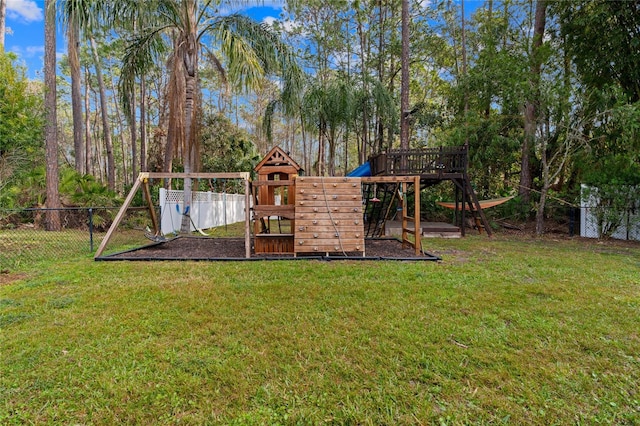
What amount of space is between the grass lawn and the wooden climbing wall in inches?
60.7

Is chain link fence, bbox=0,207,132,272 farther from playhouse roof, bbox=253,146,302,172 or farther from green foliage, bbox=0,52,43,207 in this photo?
playhouse roof, bbox=253,146,302,172

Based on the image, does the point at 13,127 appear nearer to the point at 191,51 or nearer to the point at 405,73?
the point at 191,51

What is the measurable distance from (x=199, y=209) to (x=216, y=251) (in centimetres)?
468

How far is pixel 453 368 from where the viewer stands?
2107 mm

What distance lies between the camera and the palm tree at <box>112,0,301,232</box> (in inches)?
292

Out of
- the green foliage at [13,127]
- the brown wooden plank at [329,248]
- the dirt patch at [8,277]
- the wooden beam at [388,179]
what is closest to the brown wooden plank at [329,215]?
the brown wooden plank at [329,248]

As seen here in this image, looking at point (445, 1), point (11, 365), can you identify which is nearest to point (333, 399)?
point (11, 365)

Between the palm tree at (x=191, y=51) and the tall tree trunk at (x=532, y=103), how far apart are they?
6.44 m

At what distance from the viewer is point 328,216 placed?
6.03 meters

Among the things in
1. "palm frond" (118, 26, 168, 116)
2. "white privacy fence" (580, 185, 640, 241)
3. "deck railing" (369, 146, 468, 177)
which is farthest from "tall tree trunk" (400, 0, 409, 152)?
"palm frond" (118, 26, 168, 116)

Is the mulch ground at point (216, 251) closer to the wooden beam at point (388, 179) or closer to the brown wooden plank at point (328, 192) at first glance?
the brown wooden plank at point (328, 192)

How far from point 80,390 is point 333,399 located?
4.97 ft

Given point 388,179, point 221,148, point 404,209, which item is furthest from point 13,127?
point 221,148

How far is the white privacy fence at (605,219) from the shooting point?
→ 26.6 feet
